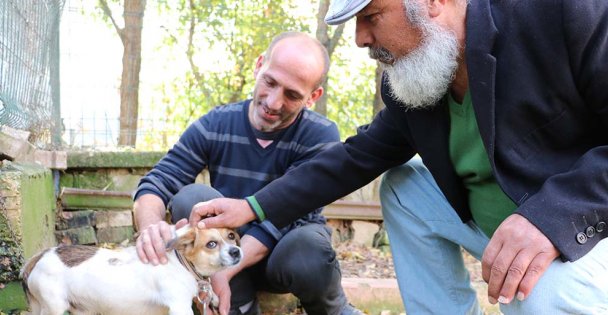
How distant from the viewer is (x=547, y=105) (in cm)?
259

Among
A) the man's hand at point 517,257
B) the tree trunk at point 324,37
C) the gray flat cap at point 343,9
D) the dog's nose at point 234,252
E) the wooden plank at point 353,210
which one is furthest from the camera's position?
the tree trunk at point 324,37

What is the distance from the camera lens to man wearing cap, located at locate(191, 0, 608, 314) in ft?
7.75

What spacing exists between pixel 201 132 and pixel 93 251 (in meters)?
0.95

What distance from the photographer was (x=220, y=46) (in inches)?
319

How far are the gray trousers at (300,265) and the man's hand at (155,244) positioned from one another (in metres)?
0.56

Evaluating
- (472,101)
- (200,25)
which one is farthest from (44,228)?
(200,25)

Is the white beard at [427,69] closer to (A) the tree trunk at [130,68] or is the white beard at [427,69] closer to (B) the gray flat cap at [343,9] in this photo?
(B) the gray flat cap at [343,9]

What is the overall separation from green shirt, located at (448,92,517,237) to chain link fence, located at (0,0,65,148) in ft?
7.08

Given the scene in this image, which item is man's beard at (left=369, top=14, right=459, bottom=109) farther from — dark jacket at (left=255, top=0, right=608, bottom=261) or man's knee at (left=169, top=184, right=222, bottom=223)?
man's knee at (left=169, top=184, right=222, bottom=223)

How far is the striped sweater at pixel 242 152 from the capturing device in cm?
375

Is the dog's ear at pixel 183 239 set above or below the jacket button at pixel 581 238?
below

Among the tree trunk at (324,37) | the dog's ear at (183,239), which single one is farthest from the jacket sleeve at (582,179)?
the tree trunk at (324,37)

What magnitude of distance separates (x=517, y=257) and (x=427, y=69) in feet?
2.54

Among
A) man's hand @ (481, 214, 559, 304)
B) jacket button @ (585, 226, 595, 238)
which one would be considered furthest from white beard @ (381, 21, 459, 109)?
jacket button @ (585, 226, 595, 238)
